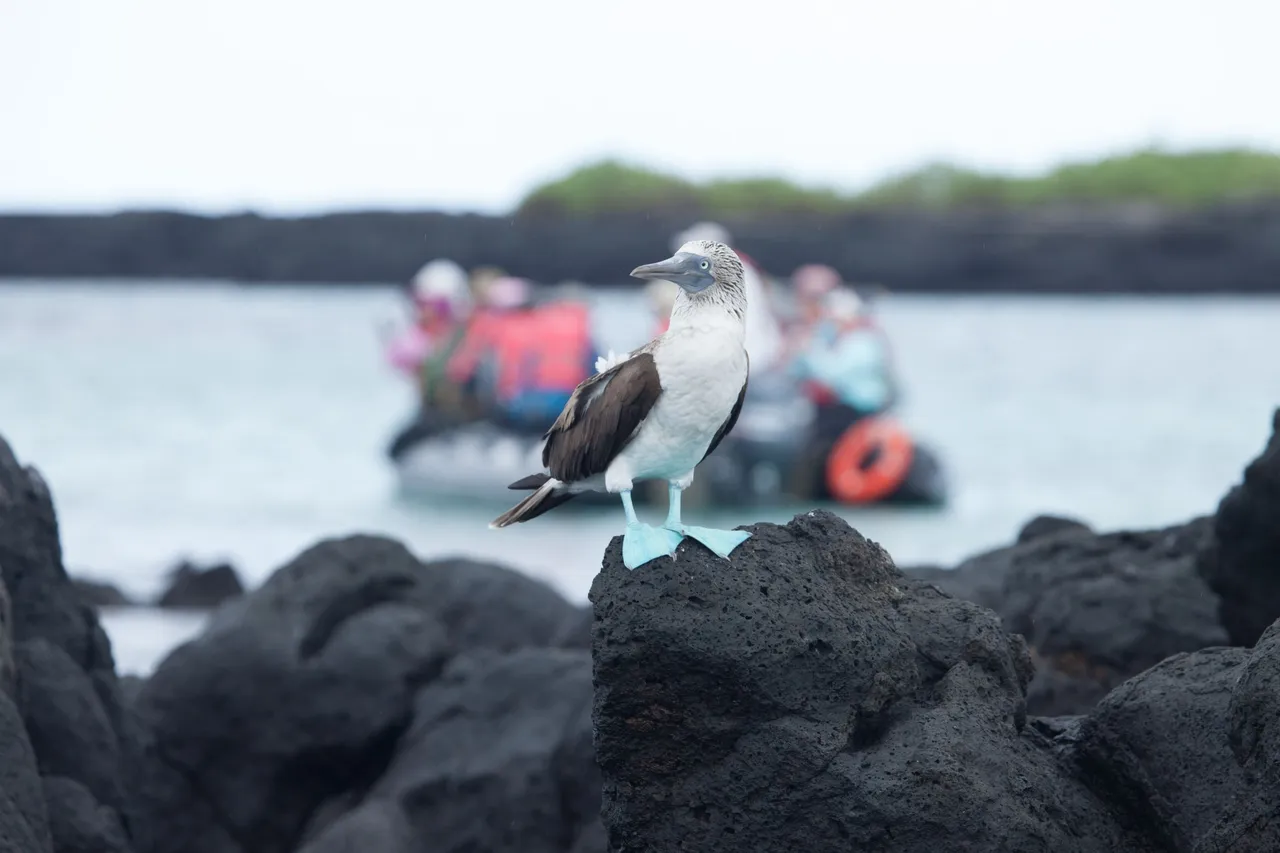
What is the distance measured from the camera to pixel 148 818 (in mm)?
5309

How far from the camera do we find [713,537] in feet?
10.5

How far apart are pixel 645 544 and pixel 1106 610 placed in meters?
2.48

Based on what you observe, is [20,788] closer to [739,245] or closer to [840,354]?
[840,354]

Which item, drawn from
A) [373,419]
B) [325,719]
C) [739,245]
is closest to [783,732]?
[325,719]

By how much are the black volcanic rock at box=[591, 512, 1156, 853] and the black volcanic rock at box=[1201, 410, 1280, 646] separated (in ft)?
4.59

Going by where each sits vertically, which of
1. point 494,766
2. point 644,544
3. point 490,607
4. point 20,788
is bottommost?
point 494,766

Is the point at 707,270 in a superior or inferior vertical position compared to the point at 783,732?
superior

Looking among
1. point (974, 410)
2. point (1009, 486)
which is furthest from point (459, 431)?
point (974, 410)

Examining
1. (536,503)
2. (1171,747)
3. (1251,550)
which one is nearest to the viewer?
(1171,747)

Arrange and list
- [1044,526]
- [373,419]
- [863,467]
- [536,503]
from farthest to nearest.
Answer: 1. [373,419]
2. [863,467]
3. [1044,526]
4. [536,503]

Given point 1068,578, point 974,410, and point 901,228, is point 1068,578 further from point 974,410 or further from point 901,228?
point 901,228

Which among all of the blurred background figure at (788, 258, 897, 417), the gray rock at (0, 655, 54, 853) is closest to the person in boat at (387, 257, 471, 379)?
the blurred background figure at (788, 258, 897, 417)

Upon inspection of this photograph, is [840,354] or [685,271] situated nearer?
[685,271]

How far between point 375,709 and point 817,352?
31.8ft
